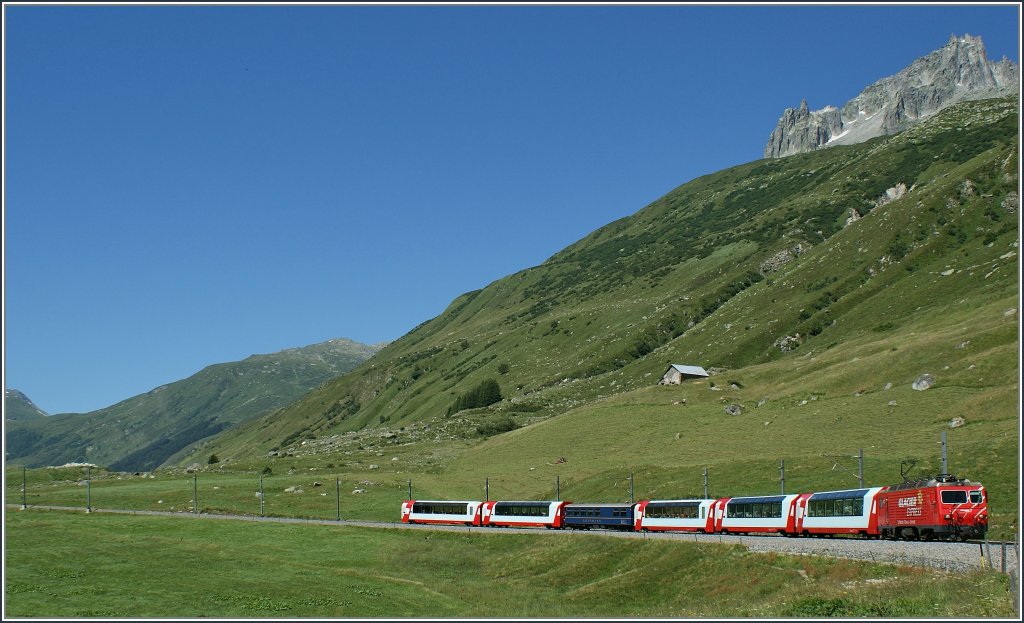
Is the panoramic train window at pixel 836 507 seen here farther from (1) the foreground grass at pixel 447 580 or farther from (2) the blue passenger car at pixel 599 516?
(2) the blue passenger car at pixel 599 516

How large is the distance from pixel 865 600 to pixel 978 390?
9136cm

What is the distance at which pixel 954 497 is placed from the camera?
57.9 metres

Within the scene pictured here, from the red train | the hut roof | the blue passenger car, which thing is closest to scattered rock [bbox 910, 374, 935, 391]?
the hut roof

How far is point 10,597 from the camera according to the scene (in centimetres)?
4691

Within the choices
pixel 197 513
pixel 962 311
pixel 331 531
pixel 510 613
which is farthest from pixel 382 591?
pixel 962 311

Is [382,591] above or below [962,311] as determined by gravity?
below

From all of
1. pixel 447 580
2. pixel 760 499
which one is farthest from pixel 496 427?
pixel 447 580

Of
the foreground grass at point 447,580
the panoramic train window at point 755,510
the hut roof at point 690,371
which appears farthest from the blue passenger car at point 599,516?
the hut roof at point 690,371

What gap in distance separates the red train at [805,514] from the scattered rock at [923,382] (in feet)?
195

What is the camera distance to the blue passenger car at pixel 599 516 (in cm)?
8806

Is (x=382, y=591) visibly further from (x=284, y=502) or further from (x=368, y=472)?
(x=368, y=472)

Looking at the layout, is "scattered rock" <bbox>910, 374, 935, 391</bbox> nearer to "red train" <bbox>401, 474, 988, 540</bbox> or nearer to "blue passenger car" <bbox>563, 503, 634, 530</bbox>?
"blue passenger car" <bbox>563, 503, 634, 530</bbox>

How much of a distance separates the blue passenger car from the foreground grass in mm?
9757

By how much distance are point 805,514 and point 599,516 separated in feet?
85.1
